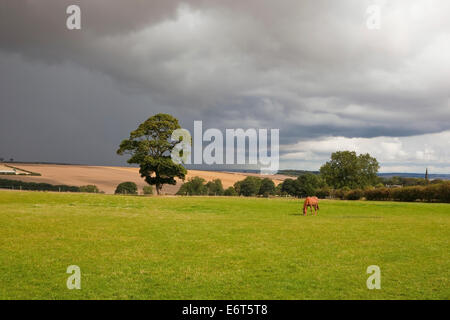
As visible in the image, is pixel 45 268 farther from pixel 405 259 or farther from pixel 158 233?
pixel 405 259

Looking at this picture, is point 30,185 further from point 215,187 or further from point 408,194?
point 408,194

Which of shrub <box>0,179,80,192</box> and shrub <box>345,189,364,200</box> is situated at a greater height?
shrub <box>0,179,80,192</box>

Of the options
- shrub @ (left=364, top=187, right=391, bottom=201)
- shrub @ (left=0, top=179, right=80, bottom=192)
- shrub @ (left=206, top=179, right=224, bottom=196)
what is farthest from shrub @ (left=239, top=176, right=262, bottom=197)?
shrub @ (left=0, top=179, right=80, bottom=192)

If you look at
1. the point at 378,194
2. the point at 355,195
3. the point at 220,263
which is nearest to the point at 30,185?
the point at 355,195

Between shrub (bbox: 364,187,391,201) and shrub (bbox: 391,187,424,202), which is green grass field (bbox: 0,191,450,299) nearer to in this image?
shrub (bbox: 391,187,424,202)

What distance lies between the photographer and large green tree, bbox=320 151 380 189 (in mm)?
106500

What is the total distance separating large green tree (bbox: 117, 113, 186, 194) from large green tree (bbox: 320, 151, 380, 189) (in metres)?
62.8

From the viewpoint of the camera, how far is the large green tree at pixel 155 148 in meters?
64.2

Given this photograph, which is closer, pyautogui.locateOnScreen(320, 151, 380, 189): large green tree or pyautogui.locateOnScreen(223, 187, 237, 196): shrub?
pyautogui.locateOnScreen(320, 151, 380, 189): large green tree

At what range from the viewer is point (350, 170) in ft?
352

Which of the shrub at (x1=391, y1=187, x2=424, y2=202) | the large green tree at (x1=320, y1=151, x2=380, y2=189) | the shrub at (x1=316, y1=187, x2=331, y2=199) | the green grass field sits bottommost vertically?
the shrub at (x1=316, y1=187, x2=331, y2=199)

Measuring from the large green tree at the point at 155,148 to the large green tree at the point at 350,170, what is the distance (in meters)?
62.8
